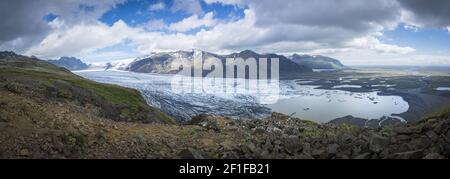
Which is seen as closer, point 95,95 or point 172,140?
point 172,140

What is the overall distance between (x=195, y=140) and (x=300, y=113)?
145 metres

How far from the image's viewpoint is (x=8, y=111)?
19.9 metres

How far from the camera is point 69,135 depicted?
706 inches

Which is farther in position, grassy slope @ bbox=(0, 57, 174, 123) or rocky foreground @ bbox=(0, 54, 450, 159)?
grassy slope @ bbox=(0, 57, 174, 123)

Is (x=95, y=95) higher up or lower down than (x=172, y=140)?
higher up

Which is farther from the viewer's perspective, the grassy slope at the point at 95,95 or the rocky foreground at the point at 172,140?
the grassy slope at the point at 95,95
